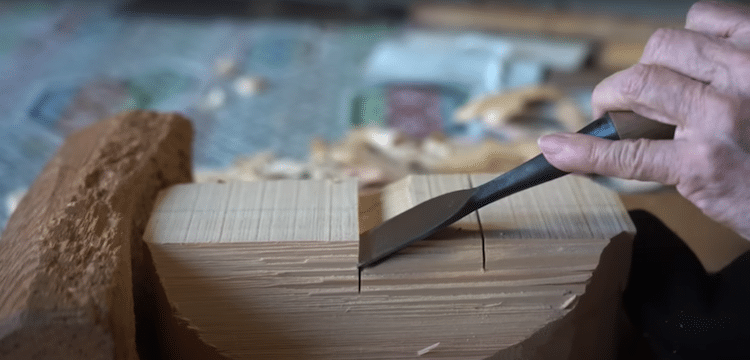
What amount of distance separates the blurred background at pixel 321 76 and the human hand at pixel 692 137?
2.63 ft

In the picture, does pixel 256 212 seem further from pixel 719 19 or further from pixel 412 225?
pixel 719 19

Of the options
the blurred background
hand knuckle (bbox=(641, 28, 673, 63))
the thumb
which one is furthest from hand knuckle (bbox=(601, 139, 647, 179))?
the blurred background

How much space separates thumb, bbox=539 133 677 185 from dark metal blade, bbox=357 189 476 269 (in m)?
0.10

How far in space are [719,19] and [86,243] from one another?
0.74 metres

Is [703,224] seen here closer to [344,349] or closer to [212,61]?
[344,349]

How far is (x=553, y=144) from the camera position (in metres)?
0.66

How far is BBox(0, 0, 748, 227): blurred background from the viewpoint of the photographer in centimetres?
183

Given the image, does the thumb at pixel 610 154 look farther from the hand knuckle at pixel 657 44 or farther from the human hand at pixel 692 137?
the hand knuckle at pixel 657 44

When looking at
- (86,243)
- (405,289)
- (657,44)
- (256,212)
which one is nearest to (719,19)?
(657,44)

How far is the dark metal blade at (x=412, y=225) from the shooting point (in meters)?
0.68

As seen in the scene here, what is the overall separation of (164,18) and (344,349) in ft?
8.08

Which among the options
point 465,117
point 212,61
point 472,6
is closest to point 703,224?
point 465,117

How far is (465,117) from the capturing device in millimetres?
2004

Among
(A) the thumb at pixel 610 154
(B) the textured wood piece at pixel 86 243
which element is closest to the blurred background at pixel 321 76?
(B) the textured wood piece at pixel 86 243
